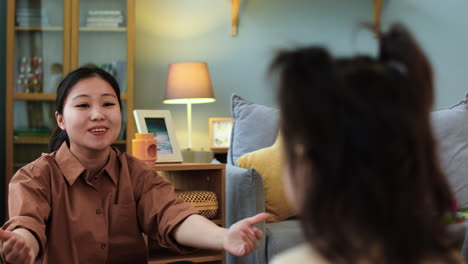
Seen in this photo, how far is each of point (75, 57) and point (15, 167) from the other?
32.1 inches

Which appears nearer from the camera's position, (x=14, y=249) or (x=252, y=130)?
(x=14, y=249)

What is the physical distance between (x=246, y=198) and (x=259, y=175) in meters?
0.10

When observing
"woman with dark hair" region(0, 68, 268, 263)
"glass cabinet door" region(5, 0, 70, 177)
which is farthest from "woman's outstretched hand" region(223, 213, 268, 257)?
"glass cabinet door" region(5, 0, 70, 177)

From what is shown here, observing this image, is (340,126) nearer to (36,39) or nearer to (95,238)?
(95,238)

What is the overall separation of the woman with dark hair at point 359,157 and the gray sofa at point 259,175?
1.28m

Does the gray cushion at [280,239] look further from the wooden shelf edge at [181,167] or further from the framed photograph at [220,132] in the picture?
the framed photograph at [220,132]

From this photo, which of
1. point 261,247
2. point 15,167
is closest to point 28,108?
point 15,167

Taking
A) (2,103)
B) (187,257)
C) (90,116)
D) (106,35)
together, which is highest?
(106,35)

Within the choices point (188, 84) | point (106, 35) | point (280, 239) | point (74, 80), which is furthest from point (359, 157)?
point (106, 35)

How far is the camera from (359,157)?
0.60 m

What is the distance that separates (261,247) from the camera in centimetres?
195

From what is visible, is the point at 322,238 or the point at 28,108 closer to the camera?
the point at 322,238

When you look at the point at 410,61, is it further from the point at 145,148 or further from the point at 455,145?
the point at 455,145

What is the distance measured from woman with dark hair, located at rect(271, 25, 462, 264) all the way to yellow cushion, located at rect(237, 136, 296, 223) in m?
1.49
